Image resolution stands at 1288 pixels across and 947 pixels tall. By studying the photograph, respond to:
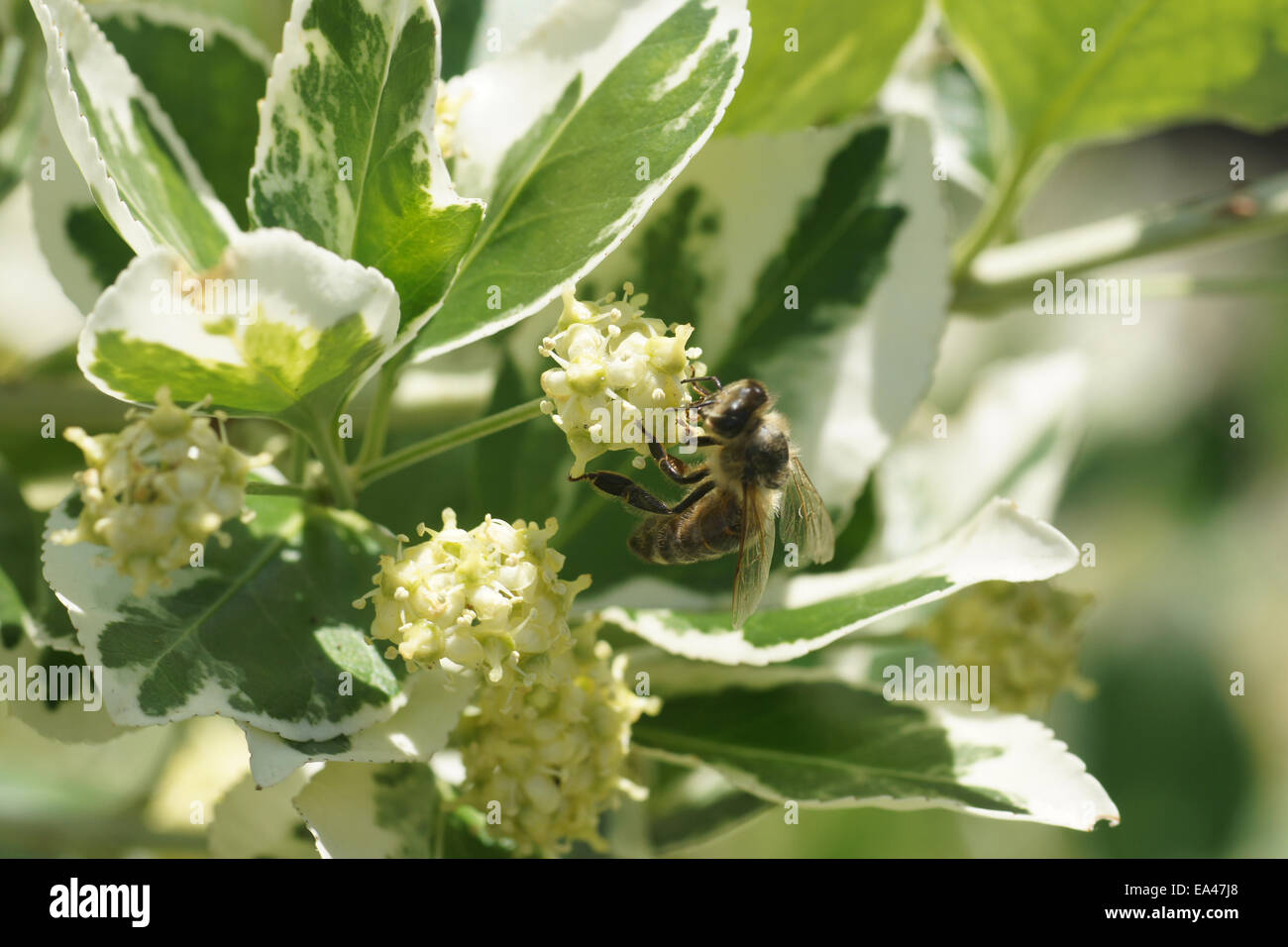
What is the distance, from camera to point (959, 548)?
0.94 meters

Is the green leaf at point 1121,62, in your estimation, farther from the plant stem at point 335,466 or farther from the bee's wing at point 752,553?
the plant stem at point 335,466

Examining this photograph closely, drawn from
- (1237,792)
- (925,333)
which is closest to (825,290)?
(925,333)

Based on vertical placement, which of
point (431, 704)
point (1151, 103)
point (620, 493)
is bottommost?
point (431, 704)

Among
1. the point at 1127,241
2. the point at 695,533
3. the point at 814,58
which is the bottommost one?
the point at 695,533

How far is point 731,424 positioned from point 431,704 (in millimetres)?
330

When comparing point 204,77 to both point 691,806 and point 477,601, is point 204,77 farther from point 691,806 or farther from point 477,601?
point 691,806

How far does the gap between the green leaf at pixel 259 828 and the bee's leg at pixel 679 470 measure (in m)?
0.43

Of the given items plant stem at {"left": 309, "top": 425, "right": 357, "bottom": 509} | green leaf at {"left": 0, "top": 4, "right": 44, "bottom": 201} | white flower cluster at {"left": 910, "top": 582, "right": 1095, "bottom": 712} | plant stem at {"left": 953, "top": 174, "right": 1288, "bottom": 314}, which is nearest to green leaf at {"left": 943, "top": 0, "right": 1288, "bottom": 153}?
plant stem at {"left": 953, "top": 174, "right": 1288, "bottom": 314}

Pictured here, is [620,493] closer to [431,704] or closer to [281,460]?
[431,704]

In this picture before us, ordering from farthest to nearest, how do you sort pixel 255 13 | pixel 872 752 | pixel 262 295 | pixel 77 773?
1. pixel 77 773
2. pixel 255 13
3. pixel 872 752
4. pixel 262 295

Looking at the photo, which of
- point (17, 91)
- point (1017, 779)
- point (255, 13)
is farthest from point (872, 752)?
point (255, 13)

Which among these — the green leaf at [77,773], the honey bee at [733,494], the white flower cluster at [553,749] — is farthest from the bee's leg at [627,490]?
the green leaf at [77,773]

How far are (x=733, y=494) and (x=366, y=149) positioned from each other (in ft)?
1.40

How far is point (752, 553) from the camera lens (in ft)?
3.47
